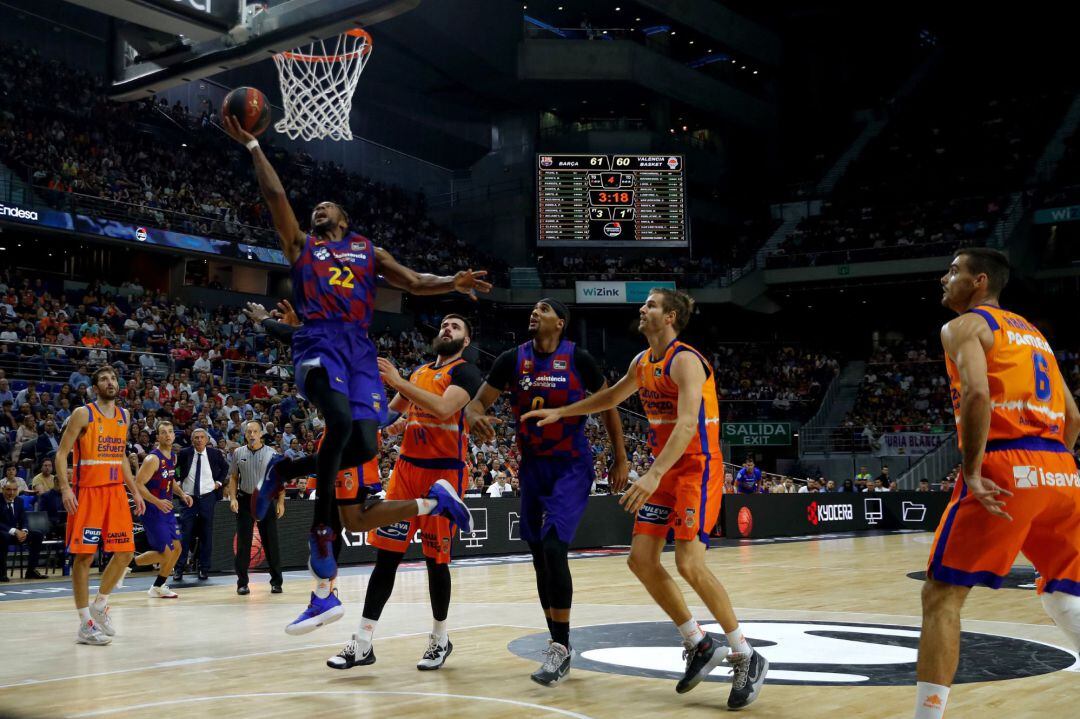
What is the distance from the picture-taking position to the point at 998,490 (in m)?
3.89

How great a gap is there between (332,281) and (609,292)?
2884 centimetres

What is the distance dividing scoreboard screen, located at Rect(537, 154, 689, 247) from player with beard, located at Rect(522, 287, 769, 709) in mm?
24839

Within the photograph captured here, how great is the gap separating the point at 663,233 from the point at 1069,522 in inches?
1078

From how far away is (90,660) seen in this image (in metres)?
6.97

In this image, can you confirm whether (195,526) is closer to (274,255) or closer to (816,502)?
(816,502)

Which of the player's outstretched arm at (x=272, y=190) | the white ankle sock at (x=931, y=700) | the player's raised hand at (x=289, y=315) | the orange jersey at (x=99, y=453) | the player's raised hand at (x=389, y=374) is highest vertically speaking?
the player's outstretched arm at (x=272, y=190)

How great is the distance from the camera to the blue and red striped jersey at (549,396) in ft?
20.6

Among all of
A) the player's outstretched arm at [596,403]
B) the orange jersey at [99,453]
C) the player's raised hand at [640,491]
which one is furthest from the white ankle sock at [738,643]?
the orange jersey at [99,453]

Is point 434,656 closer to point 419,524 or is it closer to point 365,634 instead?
point 365,634

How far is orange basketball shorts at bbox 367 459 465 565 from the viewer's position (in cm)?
658

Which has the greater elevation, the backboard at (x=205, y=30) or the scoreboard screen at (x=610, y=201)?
the scoreboard screen at (x=610, y=201)

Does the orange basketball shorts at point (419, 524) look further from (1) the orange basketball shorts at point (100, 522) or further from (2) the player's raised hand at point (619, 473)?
(1) the orange basketball shorts at point (100, 522)

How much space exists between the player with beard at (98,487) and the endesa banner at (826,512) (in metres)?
14.4

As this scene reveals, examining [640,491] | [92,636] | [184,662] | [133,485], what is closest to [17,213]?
[133,485]
